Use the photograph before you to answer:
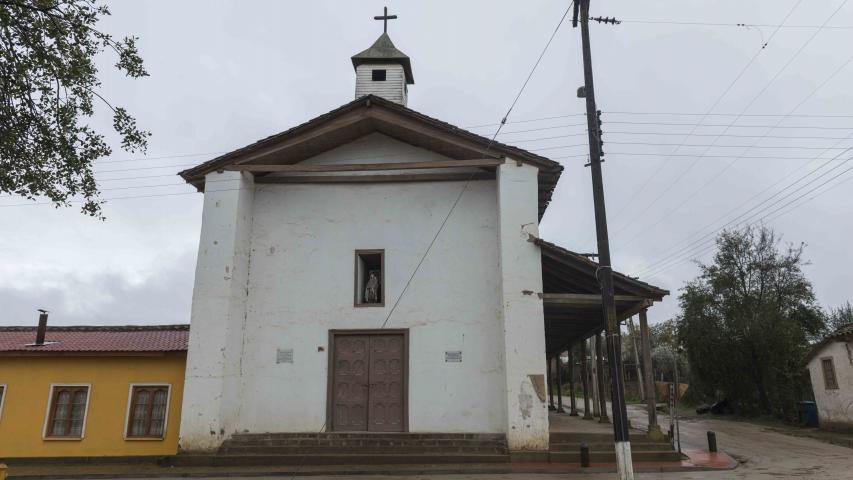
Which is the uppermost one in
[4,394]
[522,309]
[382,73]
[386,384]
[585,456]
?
[382,73]

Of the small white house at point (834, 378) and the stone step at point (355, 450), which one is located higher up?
the small white house at point (834, 378)

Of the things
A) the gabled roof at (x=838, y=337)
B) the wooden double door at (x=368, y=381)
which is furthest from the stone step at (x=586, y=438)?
the gabled roof at (x=838, y=337)

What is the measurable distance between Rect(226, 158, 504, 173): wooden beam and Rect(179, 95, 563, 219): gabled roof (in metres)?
0.24

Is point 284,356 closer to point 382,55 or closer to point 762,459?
point 382,55

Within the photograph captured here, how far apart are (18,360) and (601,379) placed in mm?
15492

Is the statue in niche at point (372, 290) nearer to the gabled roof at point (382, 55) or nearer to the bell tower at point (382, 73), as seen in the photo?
the bell tower at point (382, 73)

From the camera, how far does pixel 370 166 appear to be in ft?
47.0

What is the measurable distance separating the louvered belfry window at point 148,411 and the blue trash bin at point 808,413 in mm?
23230

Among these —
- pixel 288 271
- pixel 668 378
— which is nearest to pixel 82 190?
pixel 288 271

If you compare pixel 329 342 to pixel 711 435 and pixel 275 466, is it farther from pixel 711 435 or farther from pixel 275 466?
pixel 711 435

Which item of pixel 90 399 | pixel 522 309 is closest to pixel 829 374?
pixel 522 309

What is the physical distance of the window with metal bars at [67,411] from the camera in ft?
44.4

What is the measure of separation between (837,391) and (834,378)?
476mm

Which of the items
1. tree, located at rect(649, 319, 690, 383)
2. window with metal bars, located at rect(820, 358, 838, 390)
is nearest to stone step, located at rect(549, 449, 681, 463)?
window with metal bars, located at rect(820, 358, 838, 390)
